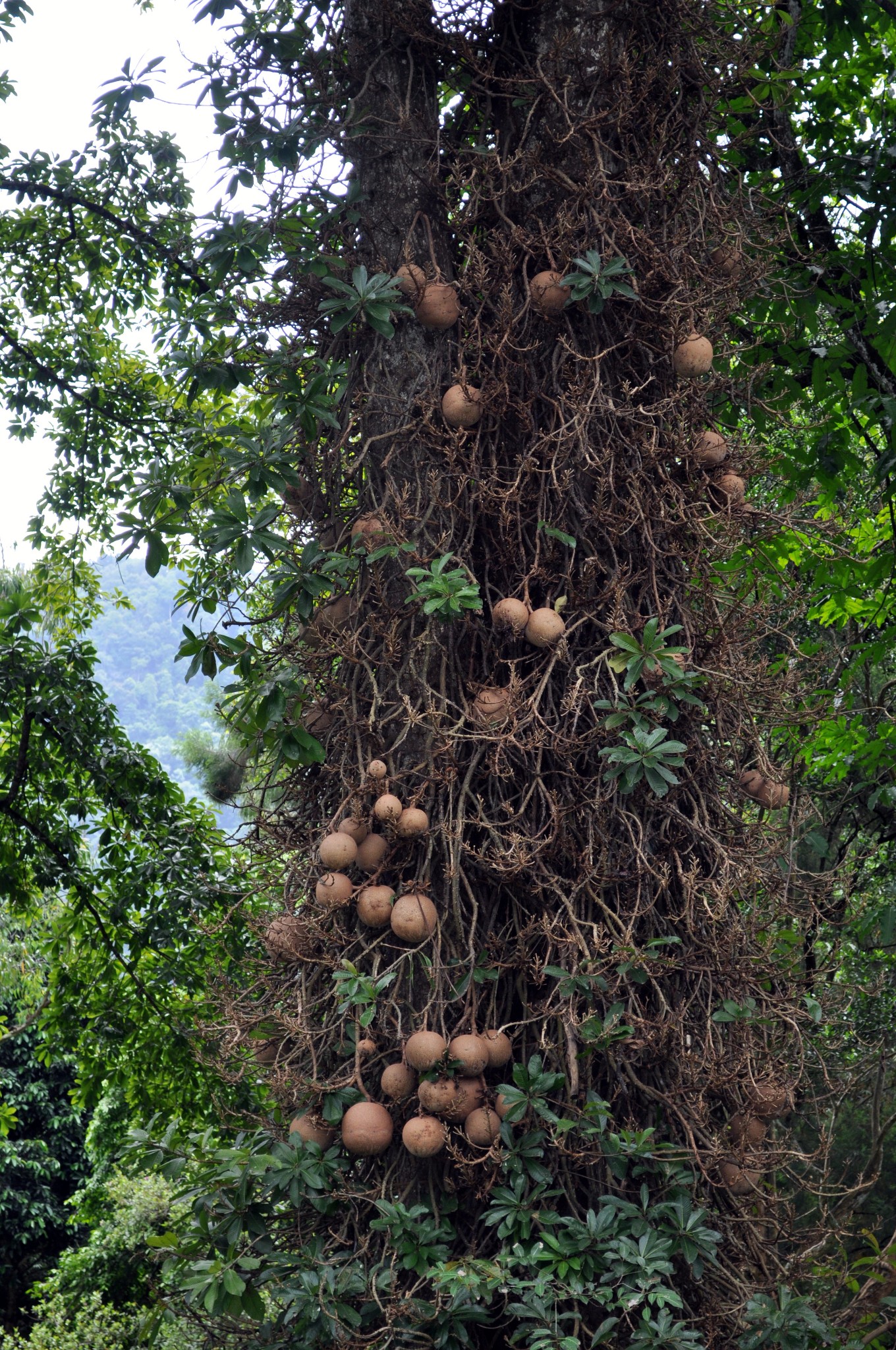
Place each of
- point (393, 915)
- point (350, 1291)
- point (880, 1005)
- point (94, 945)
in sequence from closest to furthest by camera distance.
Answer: point (350, 1291) < point (393, 915) < point (94, 945) < point (880, 1005)

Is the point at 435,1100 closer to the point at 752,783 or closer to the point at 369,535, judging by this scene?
the point at 752,783

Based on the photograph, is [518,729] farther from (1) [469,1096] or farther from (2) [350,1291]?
(2) [350,1291]

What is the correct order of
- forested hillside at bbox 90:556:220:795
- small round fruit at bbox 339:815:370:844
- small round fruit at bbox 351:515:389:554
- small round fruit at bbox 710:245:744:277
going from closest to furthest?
1. small round fruit at bbox 339:815:370:844
2. small round fruit at bbox 351:515:389:554
3. small round fruit at bbox 710:245:744:277
4. forested hillside at bbox 90:556:220:795

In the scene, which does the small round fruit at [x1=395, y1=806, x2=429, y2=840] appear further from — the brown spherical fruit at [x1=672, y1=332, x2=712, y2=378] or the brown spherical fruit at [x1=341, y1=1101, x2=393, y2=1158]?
the brown spherical fruit at [x1=672, y1=332, x2=712, y2=378]

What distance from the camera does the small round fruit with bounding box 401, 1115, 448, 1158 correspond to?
1.90 metres

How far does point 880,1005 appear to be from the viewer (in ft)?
18.2

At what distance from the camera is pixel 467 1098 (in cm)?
195

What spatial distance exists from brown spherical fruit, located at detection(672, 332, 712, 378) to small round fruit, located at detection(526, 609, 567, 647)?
577 mm

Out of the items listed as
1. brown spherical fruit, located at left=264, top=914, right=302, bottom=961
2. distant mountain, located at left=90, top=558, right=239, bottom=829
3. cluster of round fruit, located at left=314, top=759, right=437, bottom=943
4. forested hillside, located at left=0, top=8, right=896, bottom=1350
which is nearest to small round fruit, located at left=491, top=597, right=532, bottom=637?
forested hillside, located at left=0, top=8, right=896, bottom=1350

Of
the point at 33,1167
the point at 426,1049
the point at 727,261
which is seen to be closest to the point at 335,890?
the point at 426,1049

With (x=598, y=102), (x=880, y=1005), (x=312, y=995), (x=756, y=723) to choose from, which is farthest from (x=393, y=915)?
(x=880, y=1005)

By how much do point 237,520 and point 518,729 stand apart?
2.21 ft

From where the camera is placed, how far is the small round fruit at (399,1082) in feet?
6.48

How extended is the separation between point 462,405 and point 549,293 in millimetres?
283
